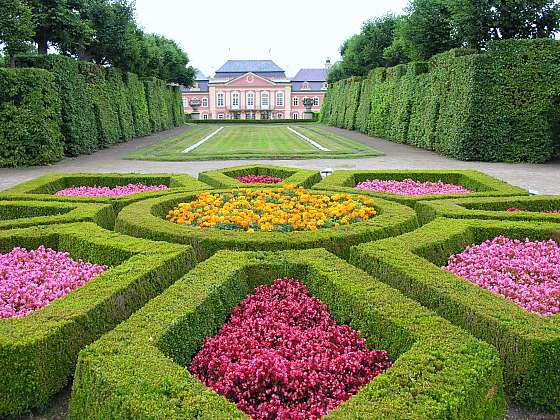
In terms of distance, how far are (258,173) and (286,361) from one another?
35.4ft

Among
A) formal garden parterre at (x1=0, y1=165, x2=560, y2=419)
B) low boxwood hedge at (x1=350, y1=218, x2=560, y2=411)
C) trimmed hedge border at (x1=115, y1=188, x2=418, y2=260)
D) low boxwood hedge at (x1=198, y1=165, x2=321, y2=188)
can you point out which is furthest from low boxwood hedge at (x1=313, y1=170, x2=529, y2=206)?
low boxwood hedge at (x1=350, y1=218, x2=560, y2=411)

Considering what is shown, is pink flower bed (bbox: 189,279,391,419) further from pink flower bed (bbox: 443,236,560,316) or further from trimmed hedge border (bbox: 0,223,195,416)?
pink flower bed (bbox: 443,236,560,316)

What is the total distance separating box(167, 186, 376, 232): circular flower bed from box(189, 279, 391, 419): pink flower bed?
2.29 metres

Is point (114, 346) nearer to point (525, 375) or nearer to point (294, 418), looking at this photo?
point (294, 418)

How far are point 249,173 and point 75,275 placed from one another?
28.4ft

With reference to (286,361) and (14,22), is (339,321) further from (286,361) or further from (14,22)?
(14,22)

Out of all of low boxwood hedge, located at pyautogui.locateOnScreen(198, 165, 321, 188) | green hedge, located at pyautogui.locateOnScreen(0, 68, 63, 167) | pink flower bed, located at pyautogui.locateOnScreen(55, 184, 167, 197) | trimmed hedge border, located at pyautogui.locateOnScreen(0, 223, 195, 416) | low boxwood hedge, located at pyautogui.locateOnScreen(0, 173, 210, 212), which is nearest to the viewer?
trimmed hedge border, located at pyautogui.locateOnScreen(0, 223, 195, 416)

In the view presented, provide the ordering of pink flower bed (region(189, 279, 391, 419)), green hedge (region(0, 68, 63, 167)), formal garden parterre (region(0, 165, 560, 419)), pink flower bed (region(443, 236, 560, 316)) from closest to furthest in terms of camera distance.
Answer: formal garden parterre (region(0, 165, 560, 419)), pink flower bed (region(189, 279, 391, 419)), pink flower bed (region(443, 236, 560, 316)), green hedge (region(0, 68, 63, 167))

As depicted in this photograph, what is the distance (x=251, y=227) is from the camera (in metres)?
7.46

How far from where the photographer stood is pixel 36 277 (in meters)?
5.97

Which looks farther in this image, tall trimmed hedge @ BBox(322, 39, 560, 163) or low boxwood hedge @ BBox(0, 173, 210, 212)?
tall trimmed hedge @ BBox(322, 39, 560, 163)

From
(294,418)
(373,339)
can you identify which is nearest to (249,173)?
(373,339)

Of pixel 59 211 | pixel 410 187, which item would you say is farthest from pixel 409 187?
pixel 59 211

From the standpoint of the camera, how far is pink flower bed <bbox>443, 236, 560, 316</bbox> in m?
5.26
